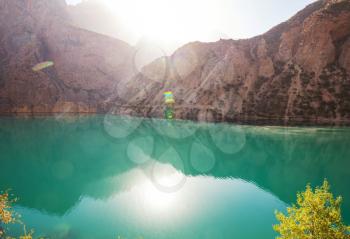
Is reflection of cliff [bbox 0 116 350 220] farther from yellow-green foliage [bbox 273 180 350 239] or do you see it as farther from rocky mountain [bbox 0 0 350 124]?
yellow-green foliage [bbox 273 180 350 239]

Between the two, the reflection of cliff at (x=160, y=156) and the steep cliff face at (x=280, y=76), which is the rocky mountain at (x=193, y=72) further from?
the reflection of cliff at (x=160, y=156)

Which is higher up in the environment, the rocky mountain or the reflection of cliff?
the rocky mountain

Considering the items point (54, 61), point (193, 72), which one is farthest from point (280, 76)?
point (54, 61)

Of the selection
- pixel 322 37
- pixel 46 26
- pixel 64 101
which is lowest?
pixel 64 101

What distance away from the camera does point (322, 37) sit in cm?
7538

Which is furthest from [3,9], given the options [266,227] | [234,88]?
[266,227]

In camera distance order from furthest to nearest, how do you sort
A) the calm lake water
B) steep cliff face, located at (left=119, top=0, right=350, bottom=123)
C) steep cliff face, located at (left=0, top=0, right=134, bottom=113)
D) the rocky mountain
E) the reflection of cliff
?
steep cliff face, located at (left=0, top=0, right=134, bottom=113) → the rocky mountain → steep cliff face, located at (left=119, top=0, right=350, bottom=123) → the reflection of cliff → the calm lake water

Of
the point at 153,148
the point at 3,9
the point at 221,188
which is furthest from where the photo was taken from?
the point at 3,9

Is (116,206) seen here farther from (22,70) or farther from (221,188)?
(22,70)

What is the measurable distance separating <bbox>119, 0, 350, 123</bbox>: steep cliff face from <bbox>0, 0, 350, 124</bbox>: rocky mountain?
281 mm

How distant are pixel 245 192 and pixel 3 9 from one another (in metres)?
169

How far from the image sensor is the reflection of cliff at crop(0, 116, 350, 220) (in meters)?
27.1

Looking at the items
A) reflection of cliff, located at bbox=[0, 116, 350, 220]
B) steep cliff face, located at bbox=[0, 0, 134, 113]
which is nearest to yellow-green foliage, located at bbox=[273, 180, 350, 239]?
reflection of cliff, located at bbox=[0, 116, 350, 220]

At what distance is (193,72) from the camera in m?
102
